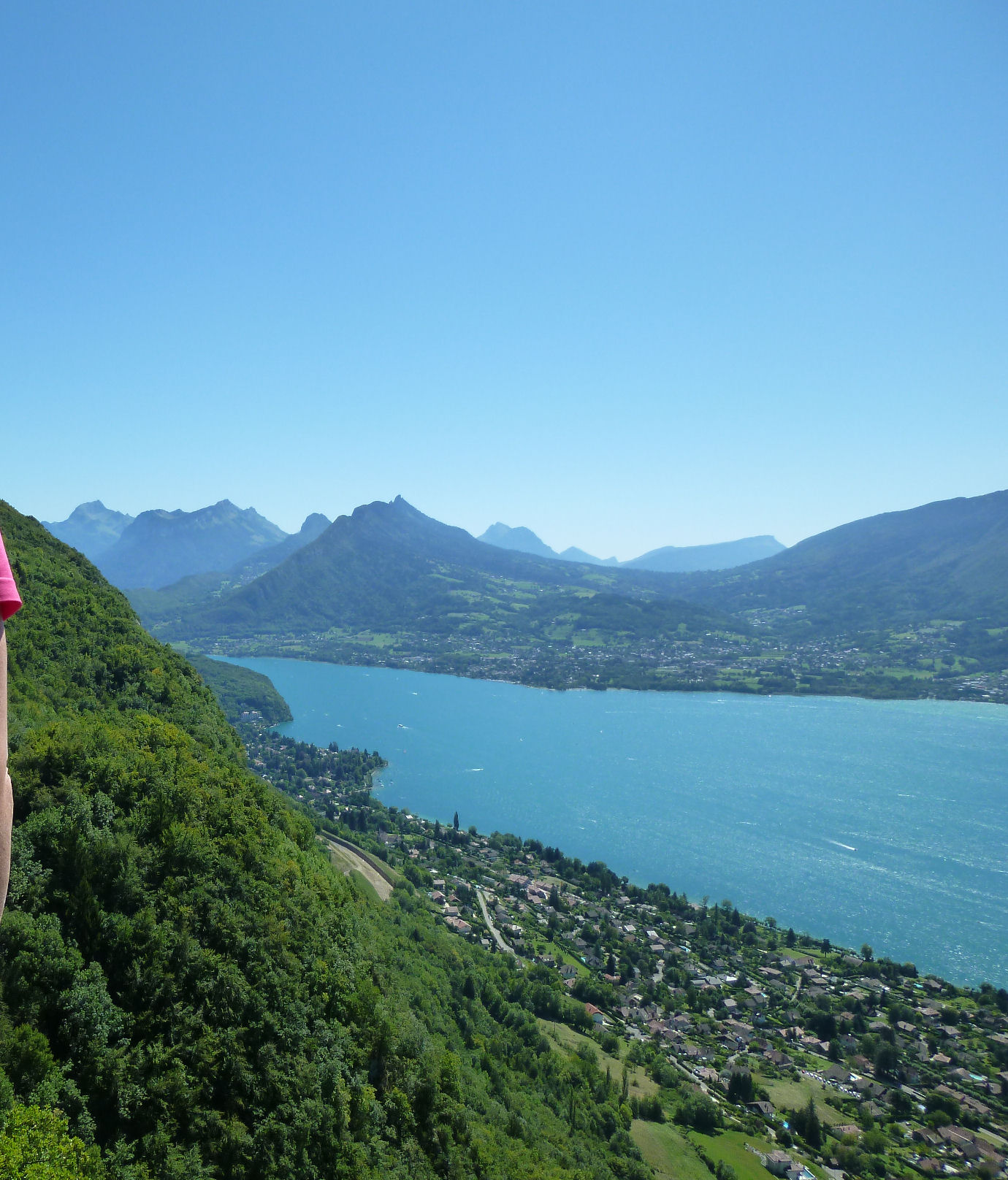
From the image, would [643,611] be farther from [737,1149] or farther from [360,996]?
[360,996]

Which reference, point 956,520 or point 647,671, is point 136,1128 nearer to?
point 647,671

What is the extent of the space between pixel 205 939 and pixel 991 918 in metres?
36.5

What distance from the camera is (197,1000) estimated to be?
9.59 m

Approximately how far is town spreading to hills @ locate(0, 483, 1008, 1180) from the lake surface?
12.8 feet

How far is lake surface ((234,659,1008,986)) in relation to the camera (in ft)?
110

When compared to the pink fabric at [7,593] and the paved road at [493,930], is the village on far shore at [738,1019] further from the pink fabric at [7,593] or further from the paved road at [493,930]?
the pink fabric at [7,593]

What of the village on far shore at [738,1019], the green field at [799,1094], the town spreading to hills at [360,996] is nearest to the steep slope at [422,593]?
the town spreading to hills at [360,996]

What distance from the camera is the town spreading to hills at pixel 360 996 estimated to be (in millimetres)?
8594

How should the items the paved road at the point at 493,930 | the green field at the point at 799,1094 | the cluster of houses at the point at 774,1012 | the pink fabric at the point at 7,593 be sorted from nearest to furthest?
the pink fabric at the point at 7,593 < the green field at the point at 799,1094 < the cluster of houses at the point at 774,1012 < the paved road at the point at 493,930

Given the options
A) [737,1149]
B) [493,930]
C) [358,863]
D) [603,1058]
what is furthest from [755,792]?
[737,1149]

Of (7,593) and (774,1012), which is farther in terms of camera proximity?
(774,1012)

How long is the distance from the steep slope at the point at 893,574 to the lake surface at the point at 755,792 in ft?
166

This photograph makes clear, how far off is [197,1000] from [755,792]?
45.2 metres

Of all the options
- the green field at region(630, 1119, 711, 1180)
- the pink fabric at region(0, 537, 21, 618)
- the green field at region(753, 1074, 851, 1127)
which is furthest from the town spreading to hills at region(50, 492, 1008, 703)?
the pink fabric at region(0, 537, 21, 618)
